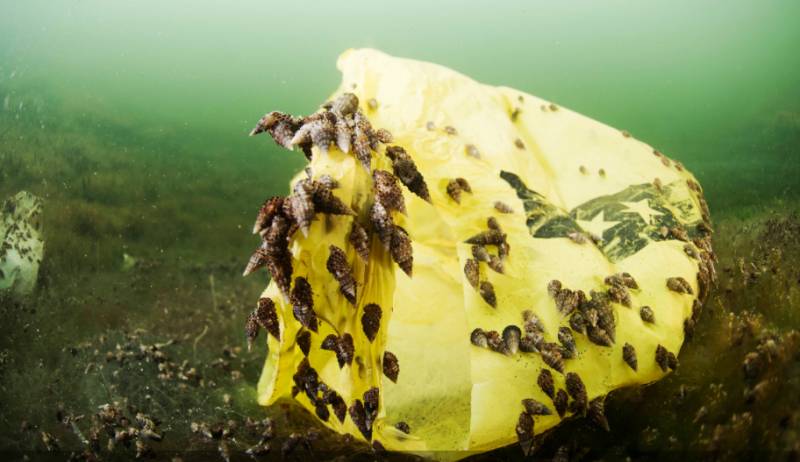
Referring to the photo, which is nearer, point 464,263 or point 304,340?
point 304,340

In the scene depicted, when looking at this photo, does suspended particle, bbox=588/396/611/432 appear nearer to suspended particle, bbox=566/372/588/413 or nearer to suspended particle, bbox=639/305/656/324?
suspended particle, bbox=566/372/588/413

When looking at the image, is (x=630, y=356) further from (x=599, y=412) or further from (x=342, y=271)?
(x=342, y=271)

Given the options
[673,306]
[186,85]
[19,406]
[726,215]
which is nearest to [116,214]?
[186,85]

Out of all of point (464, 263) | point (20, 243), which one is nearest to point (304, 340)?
point (464, 263)

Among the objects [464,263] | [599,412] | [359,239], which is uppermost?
[359,239]

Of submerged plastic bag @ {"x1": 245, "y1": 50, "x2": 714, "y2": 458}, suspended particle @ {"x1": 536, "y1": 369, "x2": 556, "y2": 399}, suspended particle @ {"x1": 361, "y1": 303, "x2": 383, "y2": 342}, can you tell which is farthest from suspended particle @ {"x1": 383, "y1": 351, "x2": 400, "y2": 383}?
suspended particle @ {"x1": 536, "y1": 369, "x2": 556, "y2": 399}

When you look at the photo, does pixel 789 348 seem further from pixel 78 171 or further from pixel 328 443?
pixel 78 171

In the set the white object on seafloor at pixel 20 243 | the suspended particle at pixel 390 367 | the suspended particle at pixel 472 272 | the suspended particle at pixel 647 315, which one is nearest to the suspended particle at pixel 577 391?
the suspended particle at pixel 647 315
